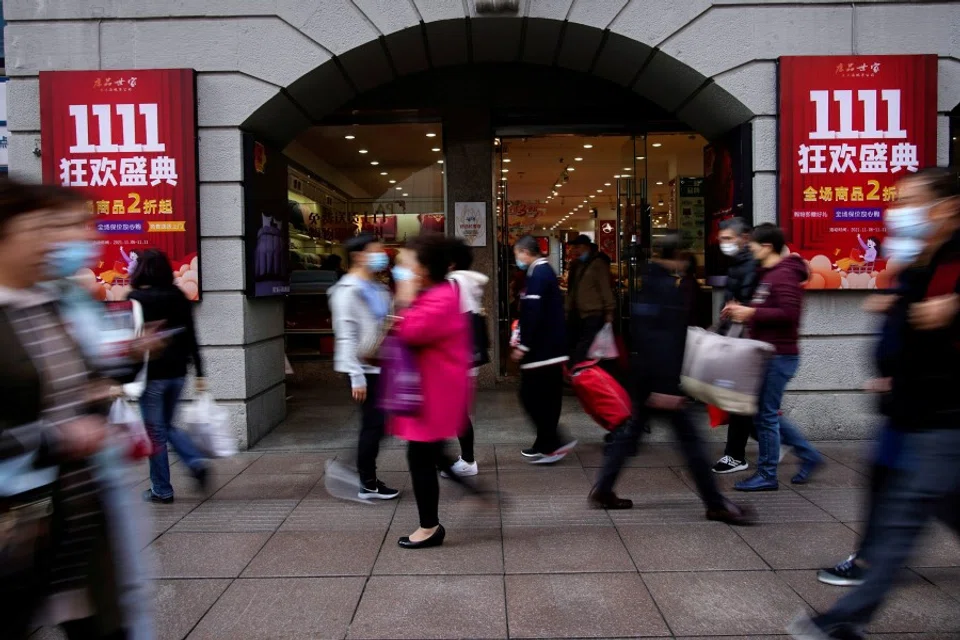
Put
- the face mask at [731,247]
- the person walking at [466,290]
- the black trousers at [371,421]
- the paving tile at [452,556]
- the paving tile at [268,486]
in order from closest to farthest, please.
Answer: the paving tile at [452,556] → the person walking at [466,290] → the black trousers at [371,421] → the face mask at [731,247] → the paving tile at [268,486]

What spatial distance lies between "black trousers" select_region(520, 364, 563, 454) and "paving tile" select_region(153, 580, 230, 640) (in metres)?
3.01

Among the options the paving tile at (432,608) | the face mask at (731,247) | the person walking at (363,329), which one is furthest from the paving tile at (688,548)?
the face mask at (731,247)

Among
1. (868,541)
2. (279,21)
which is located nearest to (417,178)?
(279,21)

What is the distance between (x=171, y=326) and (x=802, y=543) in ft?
14.5

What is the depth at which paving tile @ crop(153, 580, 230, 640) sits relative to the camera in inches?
144

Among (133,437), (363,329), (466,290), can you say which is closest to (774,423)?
(466,290)

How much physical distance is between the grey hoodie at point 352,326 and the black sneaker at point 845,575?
3.02 m

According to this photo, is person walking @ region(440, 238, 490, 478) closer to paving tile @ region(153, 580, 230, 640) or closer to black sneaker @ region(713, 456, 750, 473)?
paving tile @ region(153, 580, 230, 640)

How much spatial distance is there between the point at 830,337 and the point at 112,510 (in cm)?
662

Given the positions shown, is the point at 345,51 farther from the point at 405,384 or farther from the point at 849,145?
the point at 849,145

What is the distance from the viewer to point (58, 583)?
2.31 m

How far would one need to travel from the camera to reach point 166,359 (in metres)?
5.38

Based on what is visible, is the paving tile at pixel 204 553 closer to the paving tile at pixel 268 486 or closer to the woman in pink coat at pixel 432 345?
the paving tile at pixel 268 486

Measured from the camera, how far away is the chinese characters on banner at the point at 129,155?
705cm
